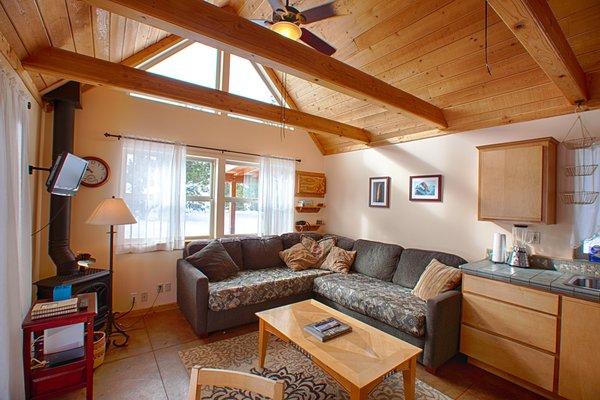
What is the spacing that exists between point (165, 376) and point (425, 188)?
3352mm

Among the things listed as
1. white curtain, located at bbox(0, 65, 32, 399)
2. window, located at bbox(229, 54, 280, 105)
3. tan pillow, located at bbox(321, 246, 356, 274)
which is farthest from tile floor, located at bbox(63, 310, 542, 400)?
window, located at bbox(229, 54, 280, 105)

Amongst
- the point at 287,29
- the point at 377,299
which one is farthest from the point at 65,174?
the point at 377,299

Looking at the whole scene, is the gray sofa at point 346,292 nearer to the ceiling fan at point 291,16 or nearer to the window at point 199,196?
the window at point 199,196

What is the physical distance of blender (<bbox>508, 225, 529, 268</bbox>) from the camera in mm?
2484

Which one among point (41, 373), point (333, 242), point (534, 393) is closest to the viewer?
point (41, 373)

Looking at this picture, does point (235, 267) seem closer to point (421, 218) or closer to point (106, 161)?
point (106, 161)

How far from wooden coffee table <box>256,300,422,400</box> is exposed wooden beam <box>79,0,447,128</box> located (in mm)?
1918

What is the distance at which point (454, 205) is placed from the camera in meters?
3.19

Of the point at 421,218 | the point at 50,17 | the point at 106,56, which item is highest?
the point at 106,56

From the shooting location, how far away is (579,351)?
6.11 ft

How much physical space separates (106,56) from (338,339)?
3199mm

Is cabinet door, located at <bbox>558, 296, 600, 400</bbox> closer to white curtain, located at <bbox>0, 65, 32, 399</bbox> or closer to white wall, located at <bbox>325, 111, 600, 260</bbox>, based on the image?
white wall, located at <bbox>325, 111, 600, 260</bbox>

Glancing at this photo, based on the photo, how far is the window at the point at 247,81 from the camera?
3.95 m

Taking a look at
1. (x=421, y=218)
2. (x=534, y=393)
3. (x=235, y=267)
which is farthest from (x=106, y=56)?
(x=534, y=393)
